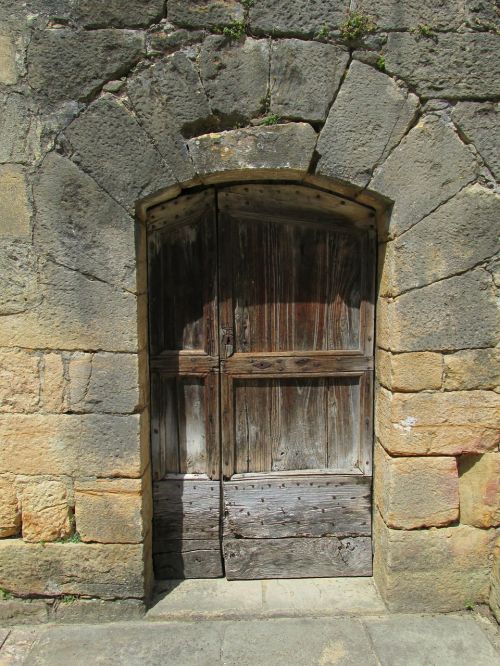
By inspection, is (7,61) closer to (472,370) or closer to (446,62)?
(446,62)

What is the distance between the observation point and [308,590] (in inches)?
106

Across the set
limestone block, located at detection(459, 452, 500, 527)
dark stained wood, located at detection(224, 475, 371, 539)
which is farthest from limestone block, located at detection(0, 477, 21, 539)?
limestone block, located at detection(459, 452, 500, 527)

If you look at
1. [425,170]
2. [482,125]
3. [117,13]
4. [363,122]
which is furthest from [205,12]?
[482,125]

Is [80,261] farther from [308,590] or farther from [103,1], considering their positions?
[308,590]

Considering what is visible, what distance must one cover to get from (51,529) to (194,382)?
41.9 inches

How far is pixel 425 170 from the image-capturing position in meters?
2.33

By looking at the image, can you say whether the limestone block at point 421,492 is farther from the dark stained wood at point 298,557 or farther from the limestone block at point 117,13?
the limestone block at point 117,13

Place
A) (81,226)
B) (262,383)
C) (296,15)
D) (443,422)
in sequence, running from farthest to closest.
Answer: (262,383), (443,422), (81,226), (296,15)

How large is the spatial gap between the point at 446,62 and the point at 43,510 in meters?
3.01

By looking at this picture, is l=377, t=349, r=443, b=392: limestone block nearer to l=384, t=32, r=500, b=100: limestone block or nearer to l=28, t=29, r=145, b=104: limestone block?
l=384, t=32, r=500, b=100: limestone block

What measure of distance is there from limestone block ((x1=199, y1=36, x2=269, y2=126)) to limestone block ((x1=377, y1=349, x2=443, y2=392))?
1448 mm

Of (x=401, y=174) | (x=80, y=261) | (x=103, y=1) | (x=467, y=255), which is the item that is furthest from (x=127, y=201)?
(x=467, y=255)

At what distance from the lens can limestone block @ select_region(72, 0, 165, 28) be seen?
2252 millimetres

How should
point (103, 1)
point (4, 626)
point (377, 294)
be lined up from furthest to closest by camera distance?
point (377, 294) → point (4, 626) → point (103, 1)
